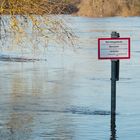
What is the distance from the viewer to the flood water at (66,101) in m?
13.4

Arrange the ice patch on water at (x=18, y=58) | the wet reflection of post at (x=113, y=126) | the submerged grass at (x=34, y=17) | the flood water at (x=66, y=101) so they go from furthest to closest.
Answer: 1. the ice patch on water at (x=18, y=58)
2. the flood water at (x=66, y=101)
3. the wet reflection of post at (x=113, y=126)
4. the submerged grass at (x=34, y=17)

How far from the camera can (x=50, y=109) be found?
16750 millimetres

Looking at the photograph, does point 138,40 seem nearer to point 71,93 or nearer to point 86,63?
point 86,63

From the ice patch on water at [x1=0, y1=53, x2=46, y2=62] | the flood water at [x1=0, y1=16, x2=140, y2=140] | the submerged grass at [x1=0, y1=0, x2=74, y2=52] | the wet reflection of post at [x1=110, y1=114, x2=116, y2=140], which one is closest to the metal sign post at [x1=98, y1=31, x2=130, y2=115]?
the submerged grass at [x1=0, y1=0, x2=74, y2=52]

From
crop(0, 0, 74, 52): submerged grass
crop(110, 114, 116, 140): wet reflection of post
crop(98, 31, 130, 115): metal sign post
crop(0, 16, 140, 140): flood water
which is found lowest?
crop(0, 16, 140, 140): flood water

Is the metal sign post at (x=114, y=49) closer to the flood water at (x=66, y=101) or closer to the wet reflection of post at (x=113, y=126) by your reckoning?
the wet reflection of post at (x=113, y=126)

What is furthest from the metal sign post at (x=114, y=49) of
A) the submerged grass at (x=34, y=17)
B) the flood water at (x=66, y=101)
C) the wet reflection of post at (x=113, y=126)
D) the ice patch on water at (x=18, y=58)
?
the ice patch on water at (x=18, y=58)

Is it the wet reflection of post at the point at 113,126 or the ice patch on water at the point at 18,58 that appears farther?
the ice patch on water at the point at 18,58

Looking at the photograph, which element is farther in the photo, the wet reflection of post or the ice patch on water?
the ice patch on water

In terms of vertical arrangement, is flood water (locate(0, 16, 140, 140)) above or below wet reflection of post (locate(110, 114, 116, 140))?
below

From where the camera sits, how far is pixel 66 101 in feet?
60.3

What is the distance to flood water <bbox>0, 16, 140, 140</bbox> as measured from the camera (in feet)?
43.9

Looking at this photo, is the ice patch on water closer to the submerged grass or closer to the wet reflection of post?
the wet reflection of post

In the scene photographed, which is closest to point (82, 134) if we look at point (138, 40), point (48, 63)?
point (48, 63)
